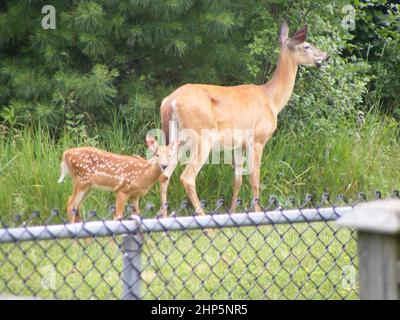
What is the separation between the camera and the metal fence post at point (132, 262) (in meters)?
3.46

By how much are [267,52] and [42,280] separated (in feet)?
17.2

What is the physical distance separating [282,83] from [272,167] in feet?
3.13

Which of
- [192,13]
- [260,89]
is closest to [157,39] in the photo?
[192,13]

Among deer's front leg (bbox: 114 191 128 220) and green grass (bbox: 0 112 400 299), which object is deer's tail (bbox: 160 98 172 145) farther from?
deer's front leg (bbox: 114 191 128 220)

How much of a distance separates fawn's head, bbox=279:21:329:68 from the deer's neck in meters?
0.07

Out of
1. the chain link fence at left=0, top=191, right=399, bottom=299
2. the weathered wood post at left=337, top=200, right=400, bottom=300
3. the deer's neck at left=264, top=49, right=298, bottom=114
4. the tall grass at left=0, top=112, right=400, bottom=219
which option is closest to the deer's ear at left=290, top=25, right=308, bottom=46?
the deer's neck at left=264, top=49, right=298, bottom=114

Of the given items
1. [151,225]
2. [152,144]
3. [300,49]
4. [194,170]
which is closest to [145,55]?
[300,49]

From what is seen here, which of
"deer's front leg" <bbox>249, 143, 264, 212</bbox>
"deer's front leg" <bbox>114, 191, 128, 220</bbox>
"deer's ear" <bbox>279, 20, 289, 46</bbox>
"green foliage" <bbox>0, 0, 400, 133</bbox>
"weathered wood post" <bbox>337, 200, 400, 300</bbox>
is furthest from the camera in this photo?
"deer's ear" <bbox>279, 20, 289, 46</bbox>

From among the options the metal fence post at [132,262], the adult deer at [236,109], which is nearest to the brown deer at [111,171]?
the adult deer at [236,109]

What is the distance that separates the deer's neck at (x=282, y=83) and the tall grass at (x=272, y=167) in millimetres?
605

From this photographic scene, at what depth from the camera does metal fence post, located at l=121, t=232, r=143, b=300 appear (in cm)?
346

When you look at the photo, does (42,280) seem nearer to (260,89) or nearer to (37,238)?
(37,238)

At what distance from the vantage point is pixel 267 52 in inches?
394

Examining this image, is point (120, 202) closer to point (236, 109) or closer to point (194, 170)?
point (194, 170)
